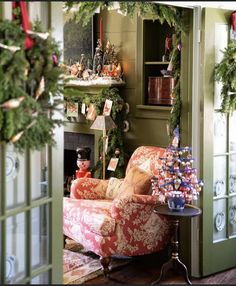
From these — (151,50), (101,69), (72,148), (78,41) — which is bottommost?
(72,148)

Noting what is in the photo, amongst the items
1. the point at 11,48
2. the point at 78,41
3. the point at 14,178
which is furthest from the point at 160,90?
the point at 11,48

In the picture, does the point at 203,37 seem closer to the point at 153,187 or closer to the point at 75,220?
the point at 153,187

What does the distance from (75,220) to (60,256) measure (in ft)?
5.23

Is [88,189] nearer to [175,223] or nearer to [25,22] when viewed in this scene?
[175,223]

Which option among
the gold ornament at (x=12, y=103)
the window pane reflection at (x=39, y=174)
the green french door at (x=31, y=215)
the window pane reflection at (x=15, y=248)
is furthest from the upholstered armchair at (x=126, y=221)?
the gold ornament at (x=12, y=103)

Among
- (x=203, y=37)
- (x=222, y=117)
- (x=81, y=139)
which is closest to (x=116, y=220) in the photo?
(x=222, y=117)

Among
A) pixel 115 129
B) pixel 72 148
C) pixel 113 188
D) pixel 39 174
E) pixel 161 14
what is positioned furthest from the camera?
pixel 72 148

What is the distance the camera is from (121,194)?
17.6 ft

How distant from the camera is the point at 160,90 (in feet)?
19.3

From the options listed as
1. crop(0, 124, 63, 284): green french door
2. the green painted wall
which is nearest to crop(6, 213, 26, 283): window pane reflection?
crop(0, 124, 63, 284): green french door

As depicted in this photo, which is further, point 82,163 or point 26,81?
point 82,163

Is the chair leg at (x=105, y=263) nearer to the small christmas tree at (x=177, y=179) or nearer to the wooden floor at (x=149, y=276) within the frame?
the wooden floor at (x=149, y=276)

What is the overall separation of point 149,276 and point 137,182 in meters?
0.79

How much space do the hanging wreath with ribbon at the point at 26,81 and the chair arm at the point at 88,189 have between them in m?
2.48
